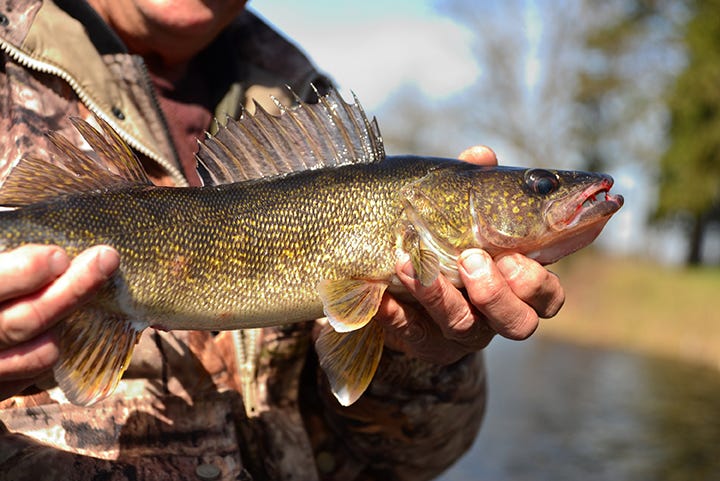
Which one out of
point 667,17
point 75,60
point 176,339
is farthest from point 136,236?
point 667,17

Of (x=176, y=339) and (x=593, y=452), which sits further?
(x=593, y=452)

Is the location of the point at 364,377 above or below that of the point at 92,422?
above

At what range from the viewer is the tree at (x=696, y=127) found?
21422 mm

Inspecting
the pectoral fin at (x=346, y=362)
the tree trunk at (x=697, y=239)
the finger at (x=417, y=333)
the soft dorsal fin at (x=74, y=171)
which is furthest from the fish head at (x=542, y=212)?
the tree trunk at (x=697, y=239)

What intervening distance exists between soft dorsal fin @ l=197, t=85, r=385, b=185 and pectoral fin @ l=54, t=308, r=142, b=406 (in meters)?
0.59

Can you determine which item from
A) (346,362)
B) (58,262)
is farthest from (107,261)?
(346,362)

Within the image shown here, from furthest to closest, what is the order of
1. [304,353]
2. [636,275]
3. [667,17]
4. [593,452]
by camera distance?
1. [667,17]
2. [636,275]
3. [593,452]
4. [304,353]

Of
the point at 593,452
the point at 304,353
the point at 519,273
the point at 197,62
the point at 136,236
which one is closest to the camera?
the point at 136,236

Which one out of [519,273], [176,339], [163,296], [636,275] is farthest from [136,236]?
[636,275]

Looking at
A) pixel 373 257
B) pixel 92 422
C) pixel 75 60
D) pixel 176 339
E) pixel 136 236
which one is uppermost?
pixel 75 60

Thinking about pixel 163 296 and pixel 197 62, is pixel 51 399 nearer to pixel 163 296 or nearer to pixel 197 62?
pixel 163 296

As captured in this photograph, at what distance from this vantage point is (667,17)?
2414 centimetres

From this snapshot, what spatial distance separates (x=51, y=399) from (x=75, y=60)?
1169mm

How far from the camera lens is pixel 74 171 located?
2.26 metres
